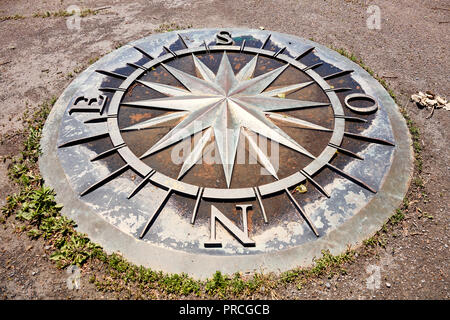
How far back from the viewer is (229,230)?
3.81m

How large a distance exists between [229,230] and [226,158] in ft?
3.78

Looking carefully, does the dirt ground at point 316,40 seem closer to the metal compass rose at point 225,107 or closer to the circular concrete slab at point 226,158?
the circular concrete slab at point 226,158

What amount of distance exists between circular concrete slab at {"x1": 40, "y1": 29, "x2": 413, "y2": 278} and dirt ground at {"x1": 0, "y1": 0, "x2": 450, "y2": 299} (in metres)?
0.42

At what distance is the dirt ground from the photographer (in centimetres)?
349

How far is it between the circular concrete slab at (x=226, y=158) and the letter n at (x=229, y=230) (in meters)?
0.01

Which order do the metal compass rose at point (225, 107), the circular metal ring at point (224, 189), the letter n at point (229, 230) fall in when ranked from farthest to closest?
the metal compass rose at point (225, 107)
the circular metal ring at point (224, 189)
the letter n at point (229, 230)

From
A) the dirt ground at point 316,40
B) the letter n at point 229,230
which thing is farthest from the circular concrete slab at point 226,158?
the dirt ground at point 316,40

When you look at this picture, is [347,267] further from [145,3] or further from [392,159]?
[145,3]

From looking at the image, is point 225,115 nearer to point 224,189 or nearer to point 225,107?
point 225,107

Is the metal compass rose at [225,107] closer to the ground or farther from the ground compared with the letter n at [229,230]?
farther from the ground

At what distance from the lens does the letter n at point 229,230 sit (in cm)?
368

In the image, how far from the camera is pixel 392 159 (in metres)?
4.63

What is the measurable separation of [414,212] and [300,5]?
6837mm
